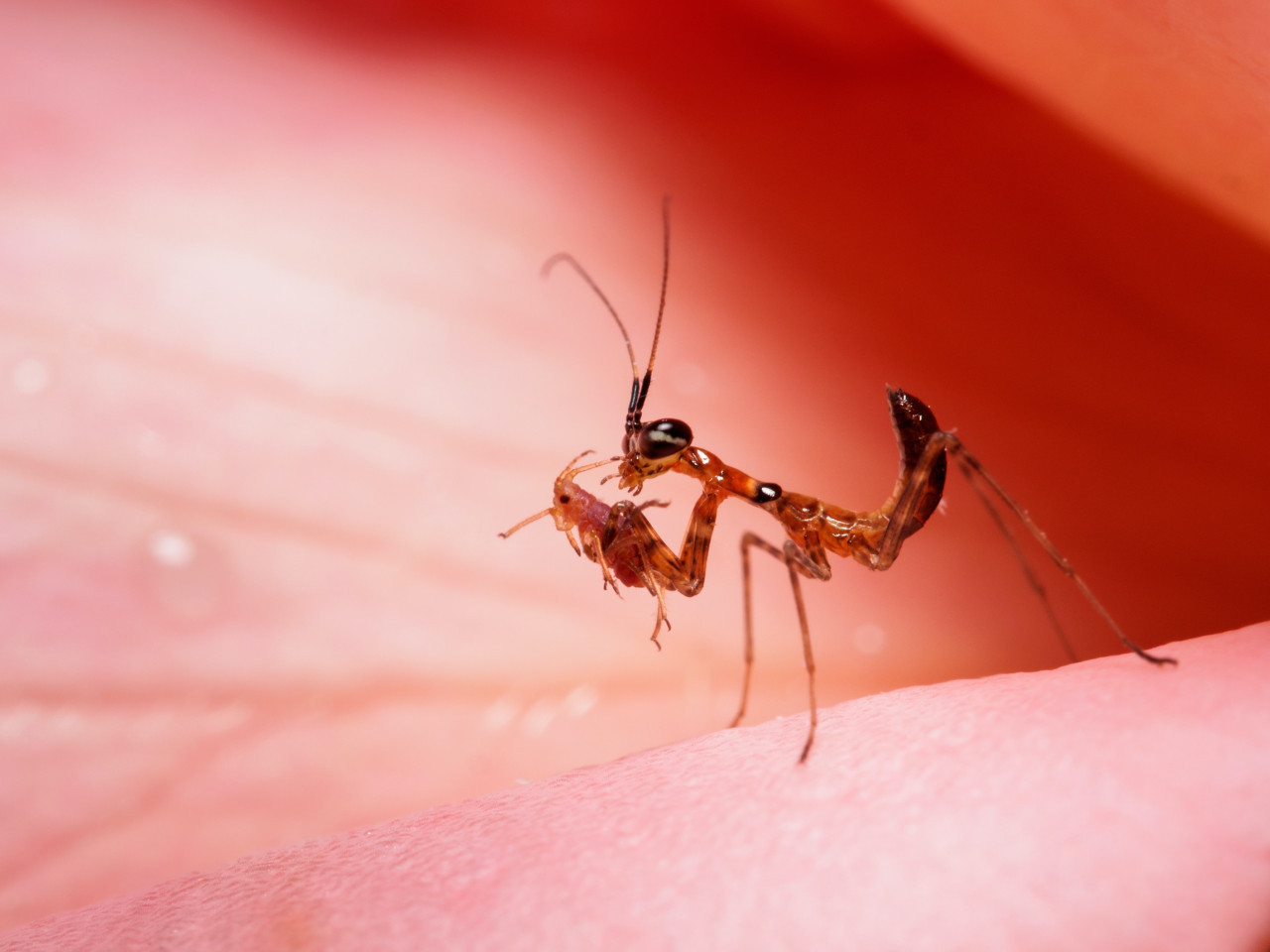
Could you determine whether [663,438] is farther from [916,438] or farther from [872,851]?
[872,851]

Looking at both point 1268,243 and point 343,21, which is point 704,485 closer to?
point 1268,243

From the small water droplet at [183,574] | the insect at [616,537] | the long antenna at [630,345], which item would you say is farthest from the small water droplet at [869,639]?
the small water droplet at [183,574]

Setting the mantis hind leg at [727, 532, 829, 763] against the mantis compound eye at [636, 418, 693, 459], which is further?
the mantis compound eye at [636, 418, 693, 459]

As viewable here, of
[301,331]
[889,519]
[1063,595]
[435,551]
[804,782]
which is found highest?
[301,331]

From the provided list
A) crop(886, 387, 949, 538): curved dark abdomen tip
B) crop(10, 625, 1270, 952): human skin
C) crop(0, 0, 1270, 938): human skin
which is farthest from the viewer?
crop(886, 387, 949, 538): curved dark abdomen tip

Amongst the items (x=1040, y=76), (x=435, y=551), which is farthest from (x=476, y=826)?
(x=1040, y=76)

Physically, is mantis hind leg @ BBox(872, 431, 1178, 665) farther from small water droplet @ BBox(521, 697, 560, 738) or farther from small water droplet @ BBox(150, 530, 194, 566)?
small water droplet @ BBox(150, 530, 194, 566)

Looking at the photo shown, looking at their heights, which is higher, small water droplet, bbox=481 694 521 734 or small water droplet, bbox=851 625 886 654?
small water droplet, bbox=481 694 521 734

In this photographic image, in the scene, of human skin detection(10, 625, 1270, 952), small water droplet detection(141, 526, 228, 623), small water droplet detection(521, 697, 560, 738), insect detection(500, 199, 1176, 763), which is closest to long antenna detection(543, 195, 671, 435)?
insect detection(500, 199, 1176, 763)
